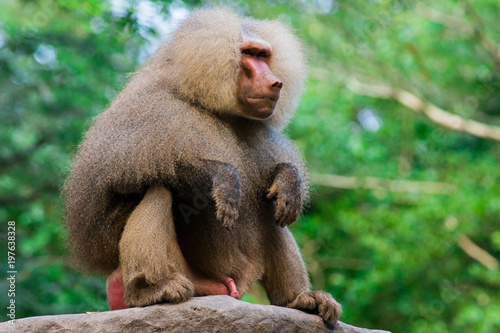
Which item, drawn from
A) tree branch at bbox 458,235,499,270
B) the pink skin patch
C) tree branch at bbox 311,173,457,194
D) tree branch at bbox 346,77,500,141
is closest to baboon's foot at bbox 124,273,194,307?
the pink skin patch

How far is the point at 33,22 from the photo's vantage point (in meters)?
7.34

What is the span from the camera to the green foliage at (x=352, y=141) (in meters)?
7.08

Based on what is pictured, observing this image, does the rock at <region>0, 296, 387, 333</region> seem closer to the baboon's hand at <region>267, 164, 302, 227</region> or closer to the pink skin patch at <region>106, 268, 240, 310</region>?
the pink skin patch at <region>106, 268, 240, 310</region>

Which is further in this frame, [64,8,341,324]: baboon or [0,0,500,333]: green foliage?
[0,0,500,333]: green foliage

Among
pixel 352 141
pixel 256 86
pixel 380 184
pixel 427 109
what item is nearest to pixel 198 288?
pixel 256 86

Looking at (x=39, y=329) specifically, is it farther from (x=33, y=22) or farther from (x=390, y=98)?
(x=390, y=98)

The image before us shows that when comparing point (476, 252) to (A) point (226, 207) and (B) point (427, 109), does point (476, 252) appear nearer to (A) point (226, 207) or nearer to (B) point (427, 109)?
(B) point (427, 109)

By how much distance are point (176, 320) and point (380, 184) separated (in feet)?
25.9

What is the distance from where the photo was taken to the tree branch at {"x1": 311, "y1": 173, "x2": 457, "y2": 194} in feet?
32.5

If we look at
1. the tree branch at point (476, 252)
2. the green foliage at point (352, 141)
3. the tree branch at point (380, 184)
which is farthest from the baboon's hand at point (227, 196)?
the tree branch at point (476, 252)

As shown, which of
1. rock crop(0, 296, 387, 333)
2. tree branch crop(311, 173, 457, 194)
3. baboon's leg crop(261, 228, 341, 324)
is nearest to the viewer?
rock crop(0, 296, 387, 333)

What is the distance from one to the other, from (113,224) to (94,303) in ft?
9.74

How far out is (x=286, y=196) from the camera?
337 centimetres

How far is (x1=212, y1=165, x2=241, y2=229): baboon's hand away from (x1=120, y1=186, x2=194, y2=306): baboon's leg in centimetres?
28
